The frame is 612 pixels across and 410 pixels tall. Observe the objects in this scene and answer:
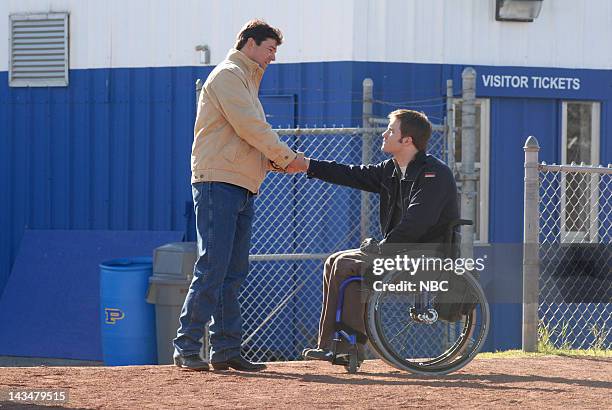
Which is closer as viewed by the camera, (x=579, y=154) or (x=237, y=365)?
(x=237, y=365)

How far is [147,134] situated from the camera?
12.4 meters

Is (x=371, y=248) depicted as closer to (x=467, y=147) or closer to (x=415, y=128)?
(x=415, y=128)

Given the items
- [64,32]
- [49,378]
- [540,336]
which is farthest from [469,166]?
[64,32]

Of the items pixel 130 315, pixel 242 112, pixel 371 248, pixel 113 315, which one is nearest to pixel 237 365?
pixel 371 248

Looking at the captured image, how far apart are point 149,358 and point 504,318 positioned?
3.74m

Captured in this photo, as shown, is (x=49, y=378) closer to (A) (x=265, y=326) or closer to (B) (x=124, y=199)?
(A) (x=265, y=326)

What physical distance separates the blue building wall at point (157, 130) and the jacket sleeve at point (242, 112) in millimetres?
4749

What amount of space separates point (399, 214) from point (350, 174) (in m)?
0.42

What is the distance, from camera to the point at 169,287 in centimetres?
1006

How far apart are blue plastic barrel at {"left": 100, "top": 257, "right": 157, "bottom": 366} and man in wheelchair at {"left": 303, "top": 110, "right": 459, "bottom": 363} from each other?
3.83 metres

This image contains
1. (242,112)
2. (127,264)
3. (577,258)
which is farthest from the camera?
(577,258)

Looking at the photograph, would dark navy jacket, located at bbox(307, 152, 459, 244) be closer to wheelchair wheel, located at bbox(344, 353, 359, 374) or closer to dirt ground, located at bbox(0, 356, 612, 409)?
wheelchair wheel, located at bbox(344, 353, 359, 374)

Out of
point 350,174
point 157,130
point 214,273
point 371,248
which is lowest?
point 214,273

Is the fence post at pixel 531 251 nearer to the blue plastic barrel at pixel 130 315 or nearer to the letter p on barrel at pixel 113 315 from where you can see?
the blue plastic barrel at pixel 130 315
